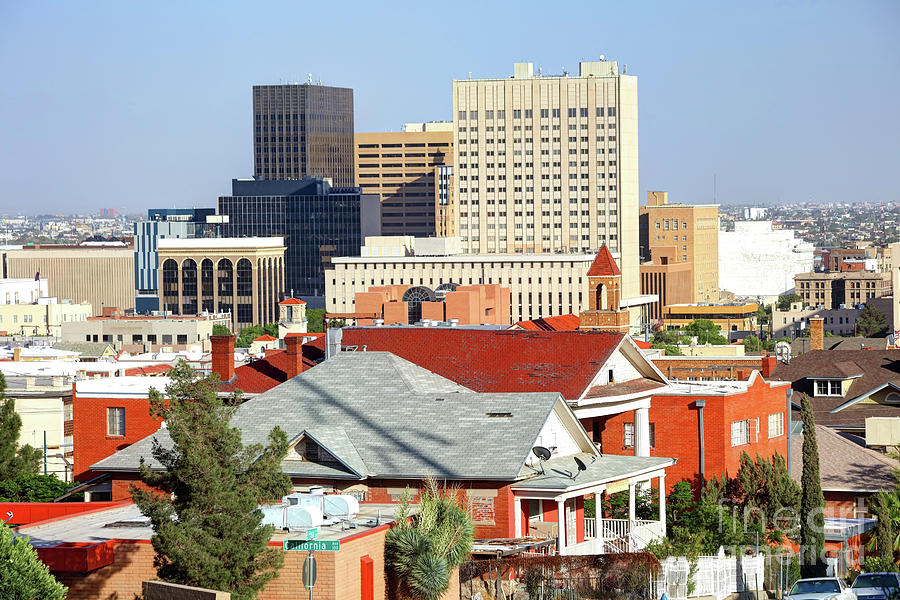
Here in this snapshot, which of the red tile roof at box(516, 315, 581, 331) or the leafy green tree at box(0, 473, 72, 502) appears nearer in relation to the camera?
the leafy green tree at box(0, 473, 72, 502)

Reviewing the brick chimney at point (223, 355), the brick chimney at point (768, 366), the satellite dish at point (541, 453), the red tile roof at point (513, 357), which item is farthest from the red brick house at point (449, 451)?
the brick chimney at point (768, 366)

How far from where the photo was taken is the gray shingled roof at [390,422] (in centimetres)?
4525

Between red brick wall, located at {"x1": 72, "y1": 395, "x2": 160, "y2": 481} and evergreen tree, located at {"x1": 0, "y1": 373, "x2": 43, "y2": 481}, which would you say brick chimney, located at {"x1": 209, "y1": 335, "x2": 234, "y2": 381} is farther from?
evergreen tree, located at {"x1": 0, "y1": 373, "x2": 43, "y2": 481}

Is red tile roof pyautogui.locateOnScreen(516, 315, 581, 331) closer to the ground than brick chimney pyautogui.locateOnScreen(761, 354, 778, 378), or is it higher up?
higher up

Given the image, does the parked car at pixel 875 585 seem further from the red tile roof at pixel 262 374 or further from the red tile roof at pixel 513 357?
the red tile roof at pixel 262 374

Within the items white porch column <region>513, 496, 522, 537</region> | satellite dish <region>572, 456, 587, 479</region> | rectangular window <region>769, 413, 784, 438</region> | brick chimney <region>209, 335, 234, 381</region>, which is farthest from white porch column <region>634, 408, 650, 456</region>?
white porch column <region>513, 496, 522, 537</region>

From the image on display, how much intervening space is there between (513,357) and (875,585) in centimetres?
2053

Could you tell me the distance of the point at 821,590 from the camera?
40.2m

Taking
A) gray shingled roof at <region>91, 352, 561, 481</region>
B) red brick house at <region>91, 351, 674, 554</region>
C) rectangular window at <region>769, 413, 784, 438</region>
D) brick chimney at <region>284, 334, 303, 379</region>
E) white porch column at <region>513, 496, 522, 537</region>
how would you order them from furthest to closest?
1. rectangular window at <region>769, 413, 784, 438</region>
2. brick chimney at <region>284, 334, 303, 379</region>
3. gray shingled roof at <region>91, 352, 561, 481</region>
4. white porch column at <region>513, 496, 522, 537</region>
5. red brick house at <region>91, 351, 674, 554</region>

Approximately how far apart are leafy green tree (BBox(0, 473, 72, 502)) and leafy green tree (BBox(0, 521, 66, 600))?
23.3 meters

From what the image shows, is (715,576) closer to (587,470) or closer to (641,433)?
(587,470)

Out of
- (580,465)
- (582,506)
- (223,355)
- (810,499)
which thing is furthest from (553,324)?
(580,465)

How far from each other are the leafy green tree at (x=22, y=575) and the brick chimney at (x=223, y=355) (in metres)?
30.1

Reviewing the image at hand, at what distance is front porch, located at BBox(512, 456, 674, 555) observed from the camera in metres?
44.4
